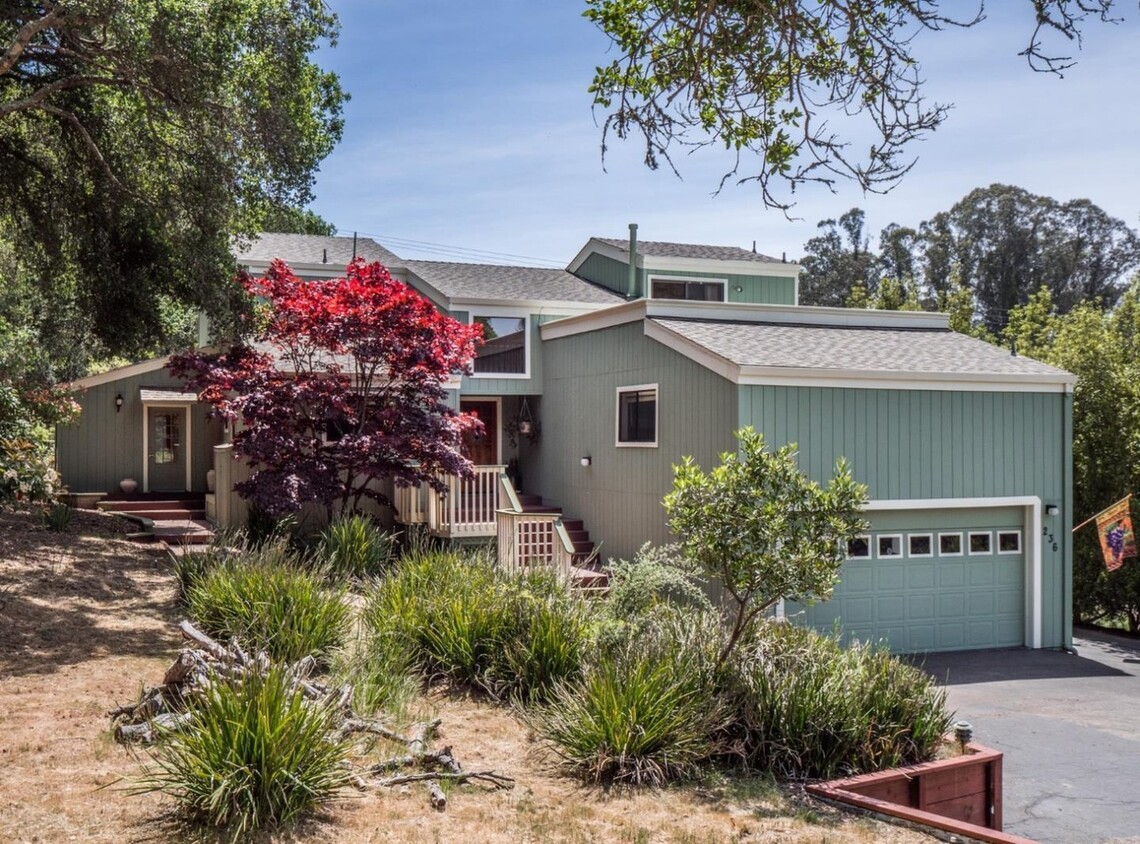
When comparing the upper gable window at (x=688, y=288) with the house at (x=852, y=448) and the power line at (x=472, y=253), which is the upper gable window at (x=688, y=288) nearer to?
the house at (x=852, y=448)

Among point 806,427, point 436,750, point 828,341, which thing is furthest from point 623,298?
point 436,750

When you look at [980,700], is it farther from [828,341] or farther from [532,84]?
[532,84]

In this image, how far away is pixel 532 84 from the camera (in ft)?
29.6

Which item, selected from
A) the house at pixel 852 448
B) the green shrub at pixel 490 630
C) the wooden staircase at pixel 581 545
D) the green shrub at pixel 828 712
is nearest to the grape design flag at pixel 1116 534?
the house at pixel 852 448

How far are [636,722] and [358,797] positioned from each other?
6.46 feet

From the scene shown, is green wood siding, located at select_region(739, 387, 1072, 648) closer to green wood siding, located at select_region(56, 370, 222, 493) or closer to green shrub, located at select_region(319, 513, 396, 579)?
green shrub, located at select_region(319, 513, 396, 579)

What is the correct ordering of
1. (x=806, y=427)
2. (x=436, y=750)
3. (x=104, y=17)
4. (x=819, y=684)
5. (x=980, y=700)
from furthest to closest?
(x=806, y=427)
(x=980, y=700)
(x=104, y=17)
(x=819, y=684)
(x=436, y=750)

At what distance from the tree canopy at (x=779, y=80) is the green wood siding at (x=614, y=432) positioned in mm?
6735

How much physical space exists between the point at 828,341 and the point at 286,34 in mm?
8705

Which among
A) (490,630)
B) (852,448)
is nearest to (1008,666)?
(852,448)

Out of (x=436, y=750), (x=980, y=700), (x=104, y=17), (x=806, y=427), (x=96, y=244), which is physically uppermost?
(x=104, y=17)

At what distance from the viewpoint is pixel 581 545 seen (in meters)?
16.5

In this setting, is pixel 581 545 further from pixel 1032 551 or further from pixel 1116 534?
pixel 1116 534

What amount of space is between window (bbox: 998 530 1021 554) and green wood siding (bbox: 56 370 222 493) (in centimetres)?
1387
